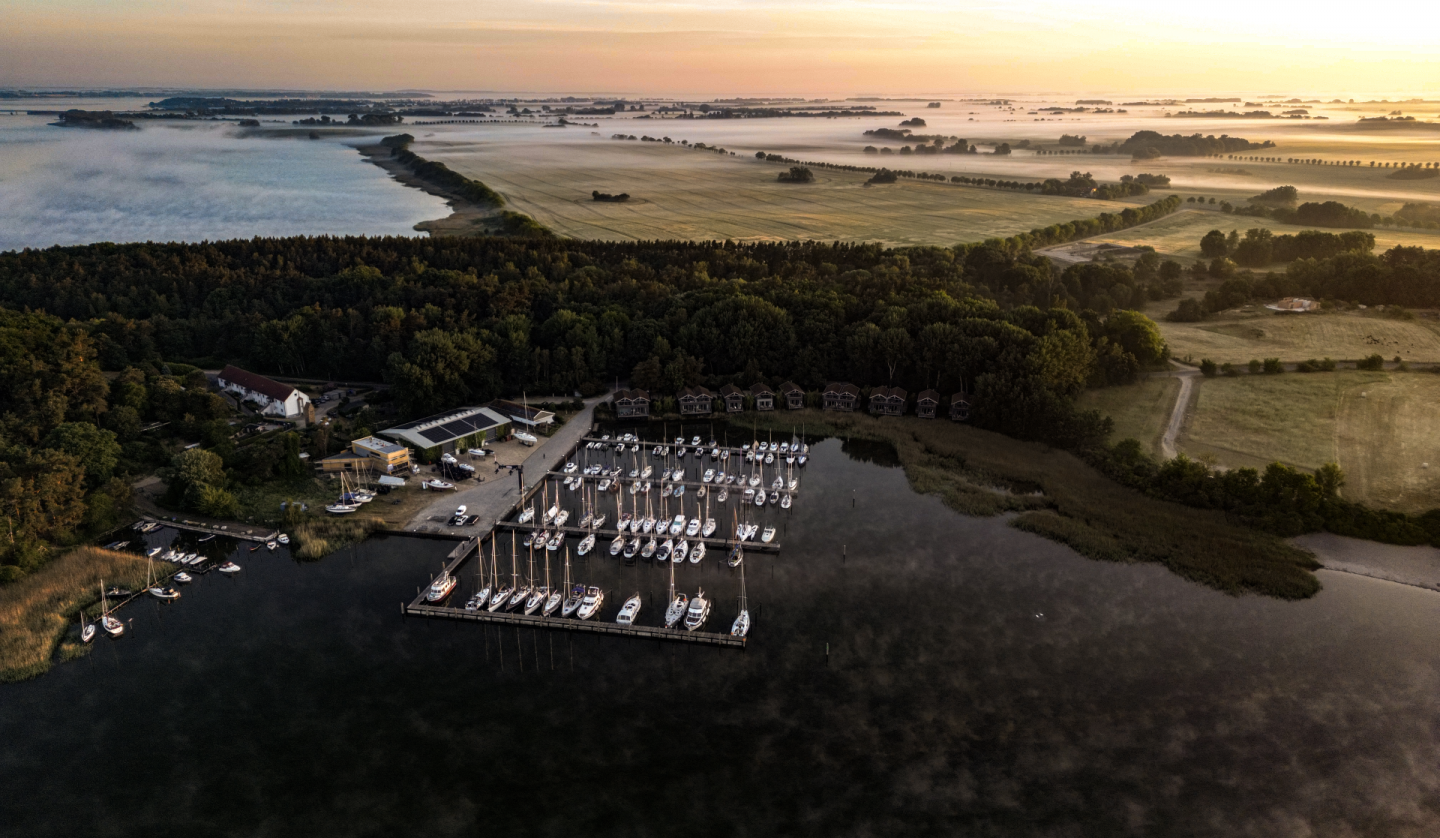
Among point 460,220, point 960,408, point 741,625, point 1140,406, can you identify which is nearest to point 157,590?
point 741,625

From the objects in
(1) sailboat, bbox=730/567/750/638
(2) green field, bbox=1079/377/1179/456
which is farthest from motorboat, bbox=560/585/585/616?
(2) green field, bbox=1079/377/1179/456

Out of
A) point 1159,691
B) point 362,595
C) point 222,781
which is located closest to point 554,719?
point 222,781

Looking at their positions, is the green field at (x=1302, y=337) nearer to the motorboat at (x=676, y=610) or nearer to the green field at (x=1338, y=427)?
the green field at (x=1338, y=427)

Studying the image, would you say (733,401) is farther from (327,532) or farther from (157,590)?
(157,590)

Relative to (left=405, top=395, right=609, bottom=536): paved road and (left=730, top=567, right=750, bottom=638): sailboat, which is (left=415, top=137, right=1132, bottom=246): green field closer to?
(left=405, top=395, right=609, bottom=536): paved road

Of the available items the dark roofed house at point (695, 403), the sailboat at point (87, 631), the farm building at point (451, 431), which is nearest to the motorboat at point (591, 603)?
the farm building at point (451, 431)

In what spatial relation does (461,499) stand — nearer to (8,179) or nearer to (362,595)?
(362,595)
